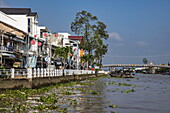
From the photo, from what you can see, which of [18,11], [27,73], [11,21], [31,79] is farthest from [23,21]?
[27,73]

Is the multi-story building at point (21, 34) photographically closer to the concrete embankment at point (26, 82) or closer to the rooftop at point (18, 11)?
the rooftop at point (18, 11)

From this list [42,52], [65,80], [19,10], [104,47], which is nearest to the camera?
[65,80]

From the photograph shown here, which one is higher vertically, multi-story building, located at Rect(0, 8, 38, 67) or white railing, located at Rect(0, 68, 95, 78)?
multi-story building, located at Rect(0, 8, 38, 67)

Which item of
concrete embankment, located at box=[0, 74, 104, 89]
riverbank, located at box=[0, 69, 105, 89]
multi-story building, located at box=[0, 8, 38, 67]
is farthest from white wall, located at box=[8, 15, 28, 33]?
concrete embankment, located at box=[0, 74, 104, 89]

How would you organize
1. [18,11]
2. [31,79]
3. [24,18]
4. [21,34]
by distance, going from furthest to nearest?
1. [18,11]
2. [24,18]
3. [21,34]
4. [31,79]

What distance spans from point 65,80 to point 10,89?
22242 millimetres

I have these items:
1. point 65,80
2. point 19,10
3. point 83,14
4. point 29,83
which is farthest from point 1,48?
point 83,14

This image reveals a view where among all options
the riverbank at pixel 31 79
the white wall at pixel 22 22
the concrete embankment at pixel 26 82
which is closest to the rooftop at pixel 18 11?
the white wall at pixel 22 22

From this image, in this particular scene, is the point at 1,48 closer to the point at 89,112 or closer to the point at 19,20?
the point at 19,20

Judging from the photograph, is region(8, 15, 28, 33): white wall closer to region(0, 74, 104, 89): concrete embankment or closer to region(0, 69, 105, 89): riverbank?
region(0, 69, 105, 89): riverbank

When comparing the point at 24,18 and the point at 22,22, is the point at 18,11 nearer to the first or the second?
the point at 24,18

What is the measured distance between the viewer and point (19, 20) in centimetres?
6259

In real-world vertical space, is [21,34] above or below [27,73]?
above

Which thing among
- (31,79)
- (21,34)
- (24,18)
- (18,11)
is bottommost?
(31,79)
